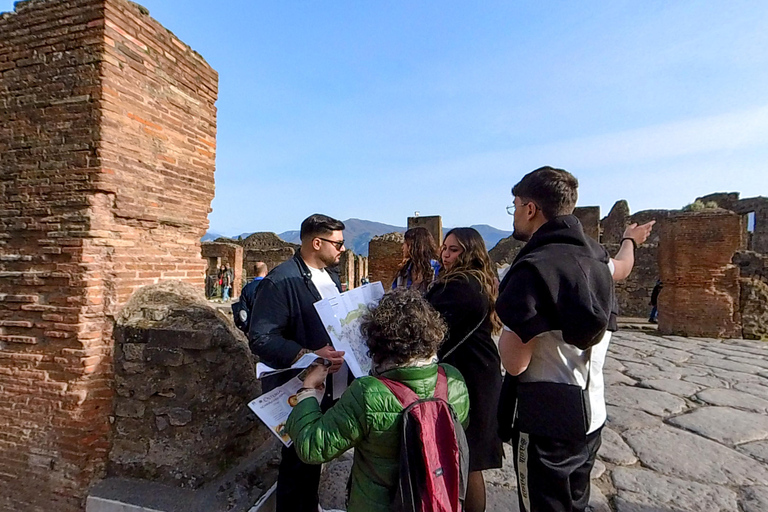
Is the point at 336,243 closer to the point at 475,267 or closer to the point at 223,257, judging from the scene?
the point at 475,267

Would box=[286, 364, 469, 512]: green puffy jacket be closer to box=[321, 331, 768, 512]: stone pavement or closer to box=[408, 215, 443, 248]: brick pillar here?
box=[321, 331, 768, 512]: stone pavement

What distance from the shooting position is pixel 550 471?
1.64 m

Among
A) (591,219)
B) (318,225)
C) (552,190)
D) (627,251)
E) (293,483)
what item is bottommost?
(293,483)

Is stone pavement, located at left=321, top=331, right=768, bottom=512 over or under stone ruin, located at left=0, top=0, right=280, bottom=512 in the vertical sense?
under

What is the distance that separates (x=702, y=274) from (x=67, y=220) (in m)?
10.5

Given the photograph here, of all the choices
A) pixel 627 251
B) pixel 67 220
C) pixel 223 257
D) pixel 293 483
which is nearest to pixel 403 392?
pixel 293 483

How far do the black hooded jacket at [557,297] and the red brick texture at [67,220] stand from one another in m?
2.66

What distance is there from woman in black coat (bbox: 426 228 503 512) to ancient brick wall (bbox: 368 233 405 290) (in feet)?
24.6

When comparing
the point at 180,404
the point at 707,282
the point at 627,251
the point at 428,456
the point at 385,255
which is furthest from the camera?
the point at 385,255

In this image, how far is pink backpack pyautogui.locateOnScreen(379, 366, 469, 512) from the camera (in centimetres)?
149

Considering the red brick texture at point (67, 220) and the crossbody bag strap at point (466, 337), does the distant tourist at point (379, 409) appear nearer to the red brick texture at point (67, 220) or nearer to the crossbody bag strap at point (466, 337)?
the crossbody bag strap at point (466, 337)

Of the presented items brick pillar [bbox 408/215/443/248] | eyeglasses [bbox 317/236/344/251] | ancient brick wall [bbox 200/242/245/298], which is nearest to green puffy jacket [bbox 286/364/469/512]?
eyeglasses [bbox 317/236/344/251]

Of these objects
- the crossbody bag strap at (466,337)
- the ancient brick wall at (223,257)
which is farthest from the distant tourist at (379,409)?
the ancient brick wall at (223,257)

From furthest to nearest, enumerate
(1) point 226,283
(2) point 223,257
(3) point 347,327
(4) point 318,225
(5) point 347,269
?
(5) point 347,269 → (2) point 223,257 → (1) point 226,283 → (4) point 318,225 → (3) point 347,327
